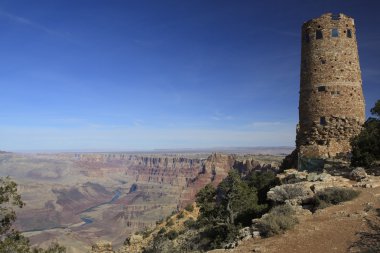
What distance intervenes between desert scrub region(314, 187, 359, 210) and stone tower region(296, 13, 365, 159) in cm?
920

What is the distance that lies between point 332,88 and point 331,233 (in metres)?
15.0

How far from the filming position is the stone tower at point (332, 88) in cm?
2498

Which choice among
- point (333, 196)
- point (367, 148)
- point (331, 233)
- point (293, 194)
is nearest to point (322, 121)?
point (367, 148)

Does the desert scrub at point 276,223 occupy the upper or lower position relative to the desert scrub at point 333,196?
lower

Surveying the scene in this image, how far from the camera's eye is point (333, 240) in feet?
38.2

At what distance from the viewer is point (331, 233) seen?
1220 cm

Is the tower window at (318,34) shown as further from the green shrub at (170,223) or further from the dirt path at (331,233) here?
the green shrub at (170,223)

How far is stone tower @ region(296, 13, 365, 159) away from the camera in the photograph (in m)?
25.0

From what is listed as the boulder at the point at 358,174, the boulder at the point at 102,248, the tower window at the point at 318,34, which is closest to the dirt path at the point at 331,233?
the boulder at the point at 358,174

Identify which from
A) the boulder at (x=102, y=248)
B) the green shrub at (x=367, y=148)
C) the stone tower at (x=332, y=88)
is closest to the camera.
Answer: the green shrub at (x=367, y=148)

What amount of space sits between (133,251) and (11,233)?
16.8 m

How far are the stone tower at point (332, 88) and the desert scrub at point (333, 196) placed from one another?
9.20m

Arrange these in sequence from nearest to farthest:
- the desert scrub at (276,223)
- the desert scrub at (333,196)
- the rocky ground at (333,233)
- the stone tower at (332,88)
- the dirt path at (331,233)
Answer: the rocky ground at (333,233)
the dirt path at (331,233)
the desert scrub at (276,223)
the desert scrub at (333,196)
the stone tower at (332,88)

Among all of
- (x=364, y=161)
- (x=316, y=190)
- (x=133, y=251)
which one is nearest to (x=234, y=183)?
(x=316, y=190)
